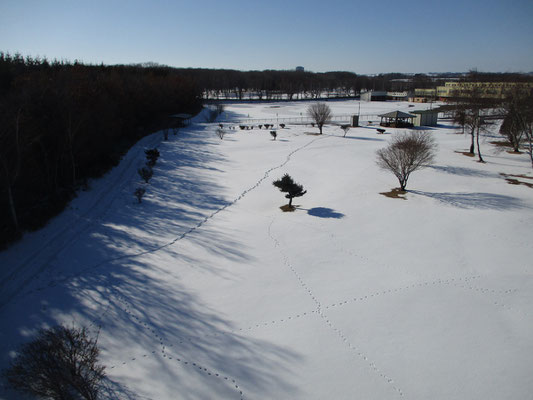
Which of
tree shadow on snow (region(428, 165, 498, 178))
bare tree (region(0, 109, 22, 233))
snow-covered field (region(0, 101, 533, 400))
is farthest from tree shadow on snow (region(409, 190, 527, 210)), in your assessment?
bare tree (region(0, 109, 22, 233))

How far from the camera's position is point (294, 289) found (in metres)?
9.85

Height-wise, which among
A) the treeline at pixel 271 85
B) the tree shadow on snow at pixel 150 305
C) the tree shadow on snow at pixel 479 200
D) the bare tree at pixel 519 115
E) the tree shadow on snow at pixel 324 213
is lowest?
the tree shadow on snow at pixel 150 305

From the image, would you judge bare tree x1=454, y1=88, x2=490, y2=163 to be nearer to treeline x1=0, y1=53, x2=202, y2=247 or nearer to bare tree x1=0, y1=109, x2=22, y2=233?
treeline x1=0, y1=53, x2=202, y2=247

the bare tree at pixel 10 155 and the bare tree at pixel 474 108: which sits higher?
the bare tree at pixel 474 108

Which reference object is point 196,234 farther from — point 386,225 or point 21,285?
point 386,225

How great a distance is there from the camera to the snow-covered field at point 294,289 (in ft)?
22.3

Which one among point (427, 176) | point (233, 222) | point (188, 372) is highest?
point (427, 176)

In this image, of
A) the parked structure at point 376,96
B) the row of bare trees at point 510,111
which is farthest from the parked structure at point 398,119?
the parked structure at point 376,96

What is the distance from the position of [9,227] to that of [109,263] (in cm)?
566

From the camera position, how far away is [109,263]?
38.7 feet

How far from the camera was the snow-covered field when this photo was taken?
6793 mm

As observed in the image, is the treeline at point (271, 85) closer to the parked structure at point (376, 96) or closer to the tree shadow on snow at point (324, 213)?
the parked structure at point (376, 96)

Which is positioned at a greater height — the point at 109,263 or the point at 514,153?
the point at 514,153

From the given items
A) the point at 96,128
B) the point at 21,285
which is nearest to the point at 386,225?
the point at 21,285
